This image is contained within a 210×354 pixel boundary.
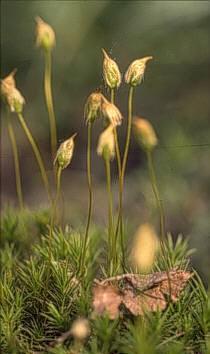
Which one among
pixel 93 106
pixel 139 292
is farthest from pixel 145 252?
pixel 93 106

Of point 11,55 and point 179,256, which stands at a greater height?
point 11,55

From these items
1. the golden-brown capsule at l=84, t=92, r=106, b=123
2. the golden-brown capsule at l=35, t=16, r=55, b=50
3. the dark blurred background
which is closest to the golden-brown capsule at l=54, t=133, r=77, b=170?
the golden-brown capsule at l=84, t=92, r=106, b=123

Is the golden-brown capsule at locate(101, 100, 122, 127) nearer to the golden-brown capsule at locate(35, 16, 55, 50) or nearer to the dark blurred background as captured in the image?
the golden-brown capsule at locate(35, 16, 55, 50)

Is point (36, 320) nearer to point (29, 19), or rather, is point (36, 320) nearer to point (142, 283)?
point (142, 283)

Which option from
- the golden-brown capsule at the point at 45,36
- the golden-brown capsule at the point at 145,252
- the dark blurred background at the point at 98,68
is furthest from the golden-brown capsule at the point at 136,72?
the dark blurred background at the point at 98,68

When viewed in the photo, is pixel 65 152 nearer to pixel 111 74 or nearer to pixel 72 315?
pixel 111 74

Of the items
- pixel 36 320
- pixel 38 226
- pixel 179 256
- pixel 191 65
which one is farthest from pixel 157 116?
pixel 36 320
